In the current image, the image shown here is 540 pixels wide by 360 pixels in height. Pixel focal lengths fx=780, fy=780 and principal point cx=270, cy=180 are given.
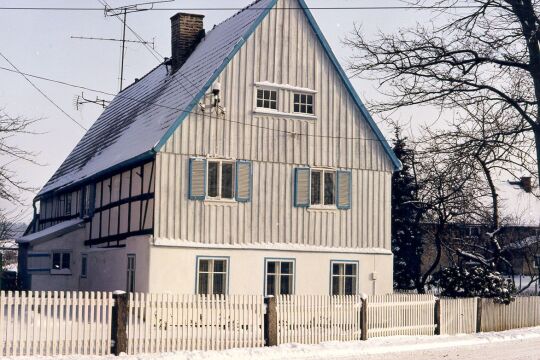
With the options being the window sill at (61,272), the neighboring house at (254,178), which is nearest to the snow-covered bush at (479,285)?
the neighboring house at (254,178)

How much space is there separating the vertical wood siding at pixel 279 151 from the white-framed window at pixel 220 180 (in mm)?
329

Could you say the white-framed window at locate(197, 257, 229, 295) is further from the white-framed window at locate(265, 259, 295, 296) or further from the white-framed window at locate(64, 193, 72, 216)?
the white-framed window at locate(64, 193, 72, 216)

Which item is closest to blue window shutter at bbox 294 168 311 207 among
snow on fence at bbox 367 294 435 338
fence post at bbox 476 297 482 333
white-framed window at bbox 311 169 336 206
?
white-framed window at bbox 311 169 336 206

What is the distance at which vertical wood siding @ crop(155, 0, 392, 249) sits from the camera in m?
25.0

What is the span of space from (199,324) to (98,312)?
2.72m

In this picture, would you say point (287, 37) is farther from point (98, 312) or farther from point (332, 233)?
point (98, 312)

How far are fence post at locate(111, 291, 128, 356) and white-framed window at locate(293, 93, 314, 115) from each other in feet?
39.6

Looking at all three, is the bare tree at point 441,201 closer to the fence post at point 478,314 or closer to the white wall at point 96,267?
the fence post at point 478,314

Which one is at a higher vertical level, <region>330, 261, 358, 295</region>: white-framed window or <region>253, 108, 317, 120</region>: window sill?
<region>253, 108, 317, 120</region>: window sill

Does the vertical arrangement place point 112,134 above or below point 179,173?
above

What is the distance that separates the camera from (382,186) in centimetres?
2873

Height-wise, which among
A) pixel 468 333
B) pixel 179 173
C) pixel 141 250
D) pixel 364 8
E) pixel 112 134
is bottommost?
pixel 468 333

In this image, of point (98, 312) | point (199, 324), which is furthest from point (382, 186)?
point (98, 312)

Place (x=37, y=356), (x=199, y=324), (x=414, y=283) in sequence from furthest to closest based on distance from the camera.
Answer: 1. (x=414, y=283)
2. (x=199, y=324)
3. (x=37, y=356)
